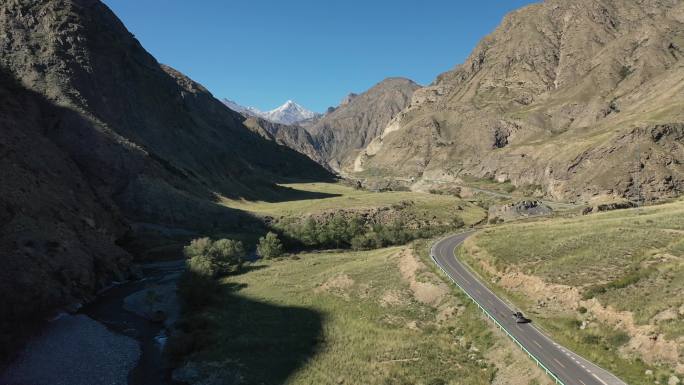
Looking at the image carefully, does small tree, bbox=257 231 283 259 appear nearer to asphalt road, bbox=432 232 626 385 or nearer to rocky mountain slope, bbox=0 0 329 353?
rocky mountain slope, bbox=0 0 329 353

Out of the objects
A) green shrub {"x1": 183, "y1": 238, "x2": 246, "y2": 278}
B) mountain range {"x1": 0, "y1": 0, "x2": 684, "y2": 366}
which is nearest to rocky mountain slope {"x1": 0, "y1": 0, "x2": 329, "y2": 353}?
mountain range {"x1": 0, "y1": 0, "x2": 684, "y2": 366}

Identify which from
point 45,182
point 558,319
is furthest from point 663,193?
point 45,182

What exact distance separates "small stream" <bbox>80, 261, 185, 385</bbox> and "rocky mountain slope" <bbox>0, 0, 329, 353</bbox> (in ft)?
10.2

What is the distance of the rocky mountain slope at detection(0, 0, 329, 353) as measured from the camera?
63.5m

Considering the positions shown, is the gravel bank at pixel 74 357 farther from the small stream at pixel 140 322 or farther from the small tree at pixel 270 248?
the small tree at pixel 270 248

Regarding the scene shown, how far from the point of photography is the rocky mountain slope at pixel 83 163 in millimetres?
63469

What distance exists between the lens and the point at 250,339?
48906mm

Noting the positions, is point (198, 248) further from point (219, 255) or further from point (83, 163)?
point (83, 163)

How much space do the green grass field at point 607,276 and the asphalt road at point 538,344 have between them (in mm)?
1103

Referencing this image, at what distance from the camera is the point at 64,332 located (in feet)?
172

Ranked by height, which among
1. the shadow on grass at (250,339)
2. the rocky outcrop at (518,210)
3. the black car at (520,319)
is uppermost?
the rocky outcrop at (518,210)

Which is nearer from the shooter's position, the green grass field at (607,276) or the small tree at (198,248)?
the green grass field at (607,276)

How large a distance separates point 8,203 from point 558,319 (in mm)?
72824

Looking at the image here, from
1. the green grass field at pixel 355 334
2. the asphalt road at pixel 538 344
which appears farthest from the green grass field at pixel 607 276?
the green grass field at pixel 355 334
